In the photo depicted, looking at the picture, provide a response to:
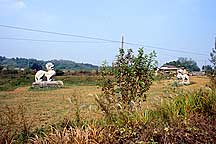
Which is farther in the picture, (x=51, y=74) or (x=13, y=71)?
(x=13, y=71)

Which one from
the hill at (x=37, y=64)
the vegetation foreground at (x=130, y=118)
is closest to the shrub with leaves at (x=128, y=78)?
the vegetation foreground at (x=130, y=118)

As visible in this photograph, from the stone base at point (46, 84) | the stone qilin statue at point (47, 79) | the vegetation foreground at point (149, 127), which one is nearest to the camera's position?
the vegetation foreground at point (149, 127)

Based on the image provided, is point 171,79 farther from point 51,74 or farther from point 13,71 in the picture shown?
point 13,71

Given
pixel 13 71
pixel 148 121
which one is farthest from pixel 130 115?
pixel 13 71

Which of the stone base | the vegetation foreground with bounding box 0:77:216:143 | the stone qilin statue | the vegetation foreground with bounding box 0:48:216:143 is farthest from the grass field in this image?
the stone qilin statue

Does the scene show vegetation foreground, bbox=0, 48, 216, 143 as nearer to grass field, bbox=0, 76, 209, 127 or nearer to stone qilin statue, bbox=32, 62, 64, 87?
grass field, bbox=0, 76, 209, 127

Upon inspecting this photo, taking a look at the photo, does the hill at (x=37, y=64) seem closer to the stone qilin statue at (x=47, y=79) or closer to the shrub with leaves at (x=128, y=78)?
the stone qilin statue at (x=47, y=79)

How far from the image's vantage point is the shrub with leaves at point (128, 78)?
665 centimetres

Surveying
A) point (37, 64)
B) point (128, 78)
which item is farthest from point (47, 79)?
point (128, 78)

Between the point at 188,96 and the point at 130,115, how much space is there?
1548 millimetres

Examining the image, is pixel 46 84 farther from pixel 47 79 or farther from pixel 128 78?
pixel 128 78

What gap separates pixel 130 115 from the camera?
16.9 ft

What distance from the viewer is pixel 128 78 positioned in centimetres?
676

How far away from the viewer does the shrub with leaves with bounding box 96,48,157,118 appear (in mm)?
6647
